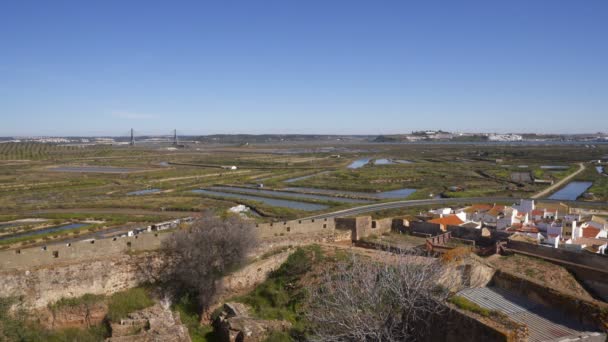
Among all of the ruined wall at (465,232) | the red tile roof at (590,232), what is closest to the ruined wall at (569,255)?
the ruined wall at (465,232)

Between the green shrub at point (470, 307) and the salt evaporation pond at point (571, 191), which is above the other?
the green shrub at point (470, 307)

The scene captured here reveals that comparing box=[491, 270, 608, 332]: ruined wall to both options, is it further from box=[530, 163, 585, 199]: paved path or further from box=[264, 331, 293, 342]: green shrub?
box=[530, 163, 585, 199]: paved path

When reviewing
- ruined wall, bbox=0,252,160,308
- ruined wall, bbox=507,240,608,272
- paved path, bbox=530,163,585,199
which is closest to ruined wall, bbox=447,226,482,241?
ruined wall, bbox=507,240,608,272

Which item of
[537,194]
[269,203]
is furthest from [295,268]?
[537,194]

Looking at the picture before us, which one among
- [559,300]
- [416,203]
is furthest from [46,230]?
[559,300]

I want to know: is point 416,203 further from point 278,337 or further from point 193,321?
point 278,337

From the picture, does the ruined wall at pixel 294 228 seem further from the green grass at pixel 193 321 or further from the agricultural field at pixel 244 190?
the agricultural field at pixel 244 190
